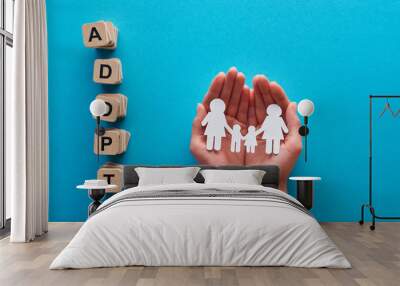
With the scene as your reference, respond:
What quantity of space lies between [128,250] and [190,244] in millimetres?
456

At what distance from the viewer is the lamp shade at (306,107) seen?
5938 millimetres

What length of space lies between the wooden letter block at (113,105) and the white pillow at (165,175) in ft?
2.29

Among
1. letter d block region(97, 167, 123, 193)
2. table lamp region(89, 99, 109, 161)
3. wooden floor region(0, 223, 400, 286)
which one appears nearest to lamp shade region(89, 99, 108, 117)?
table lamp region(89, 99, 109, 161)

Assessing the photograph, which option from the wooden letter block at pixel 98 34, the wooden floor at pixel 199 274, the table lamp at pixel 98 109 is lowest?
the wooden floor at pixel 199 274

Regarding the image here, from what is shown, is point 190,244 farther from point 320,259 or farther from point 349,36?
point 349,36

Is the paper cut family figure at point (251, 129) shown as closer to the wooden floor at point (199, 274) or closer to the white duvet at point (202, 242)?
the wooden floor at point (199, 274)

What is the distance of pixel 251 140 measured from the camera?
6312 millimetres

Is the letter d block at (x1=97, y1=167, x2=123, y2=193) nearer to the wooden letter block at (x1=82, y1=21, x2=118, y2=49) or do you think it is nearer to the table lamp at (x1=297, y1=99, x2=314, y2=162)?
the wooden letter block at (x1=82, y1=21, x2=118, y2=49)

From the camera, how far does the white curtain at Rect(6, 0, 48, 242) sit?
5.10 m

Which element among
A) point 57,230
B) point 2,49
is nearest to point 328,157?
point 57,230

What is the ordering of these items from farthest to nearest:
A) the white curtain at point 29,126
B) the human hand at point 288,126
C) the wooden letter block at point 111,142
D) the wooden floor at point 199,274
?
the human hand at point 288,126
the wooden letter block at point 111,142
the white curtain at point 29,126
the wooden floor at point 199,274

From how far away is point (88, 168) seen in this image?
6398 mm

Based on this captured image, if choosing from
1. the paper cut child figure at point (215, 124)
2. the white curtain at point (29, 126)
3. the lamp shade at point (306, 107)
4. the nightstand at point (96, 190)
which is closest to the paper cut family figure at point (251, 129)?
the paper cut child figure at point (215, 124)

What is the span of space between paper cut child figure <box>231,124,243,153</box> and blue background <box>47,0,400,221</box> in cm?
53
